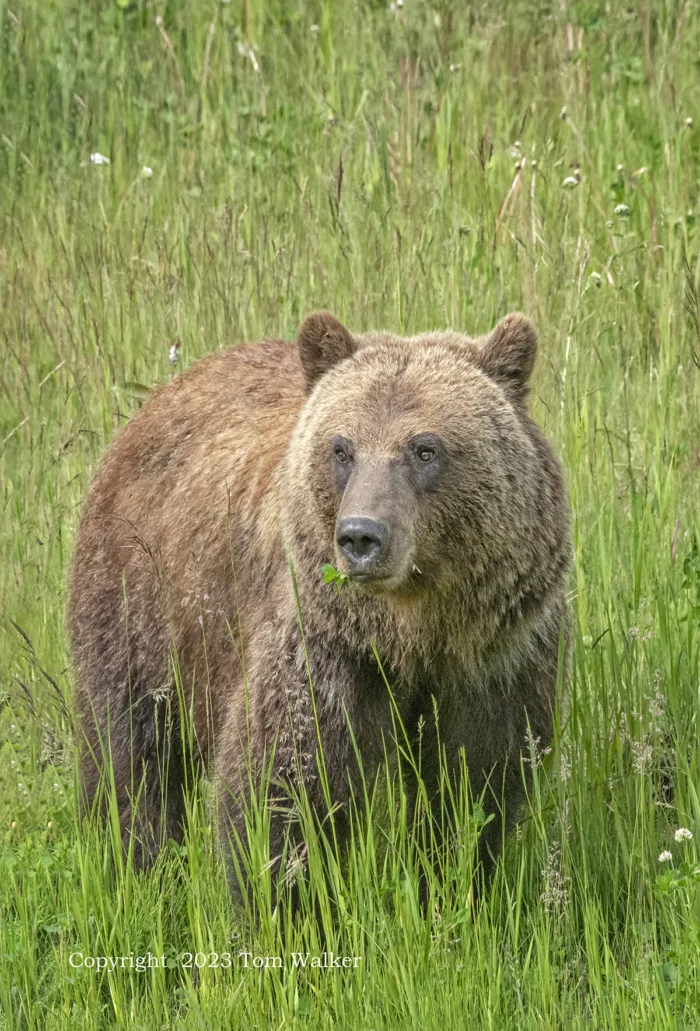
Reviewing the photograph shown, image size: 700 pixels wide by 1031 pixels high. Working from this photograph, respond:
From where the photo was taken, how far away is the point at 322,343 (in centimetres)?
414

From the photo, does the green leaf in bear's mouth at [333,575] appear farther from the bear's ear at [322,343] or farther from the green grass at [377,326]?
the bear's ear at [322,343]

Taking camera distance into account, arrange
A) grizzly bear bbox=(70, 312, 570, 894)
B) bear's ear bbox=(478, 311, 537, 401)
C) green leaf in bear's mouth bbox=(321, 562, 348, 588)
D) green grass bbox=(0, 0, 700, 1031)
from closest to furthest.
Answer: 1. green grass bbox=(0, 0, 700, 1031)
2. green leaf in bear's mouth bbox=(321, 562, 348, 588)
3. grizzly bear bbox=(70, 312, 570, 894)
4. bear's ear bbox=(478, 311, 537, 401)

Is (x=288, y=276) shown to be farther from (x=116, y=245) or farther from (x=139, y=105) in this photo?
(x=139, y=105)

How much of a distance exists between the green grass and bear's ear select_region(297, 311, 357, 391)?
106 cm

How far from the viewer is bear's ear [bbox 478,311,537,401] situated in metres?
4.10

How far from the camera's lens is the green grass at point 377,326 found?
11.4ft

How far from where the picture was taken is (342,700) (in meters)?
3.87

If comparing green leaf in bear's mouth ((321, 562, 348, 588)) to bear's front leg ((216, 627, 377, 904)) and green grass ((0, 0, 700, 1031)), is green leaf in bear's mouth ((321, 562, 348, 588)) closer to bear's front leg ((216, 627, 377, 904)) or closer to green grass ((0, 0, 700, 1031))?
bear's front leg ((216, 627, 377, 904))

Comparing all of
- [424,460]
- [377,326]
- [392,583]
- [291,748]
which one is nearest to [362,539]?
[392,583]

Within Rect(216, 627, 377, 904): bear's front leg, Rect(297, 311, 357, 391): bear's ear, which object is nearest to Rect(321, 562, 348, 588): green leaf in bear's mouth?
Rect(216, 627, 377, 904): bear's front leg

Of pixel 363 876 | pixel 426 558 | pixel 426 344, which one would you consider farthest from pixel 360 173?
pixel 363 876

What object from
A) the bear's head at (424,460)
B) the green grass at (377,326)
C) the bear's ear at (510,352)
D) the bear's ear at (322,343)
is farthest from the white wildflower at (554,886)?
the bear's ear at (322,343)

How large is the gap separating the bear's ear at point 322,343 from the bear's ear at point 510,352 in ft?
1.21

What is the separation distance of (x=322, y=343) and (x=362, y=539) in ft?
2.78
